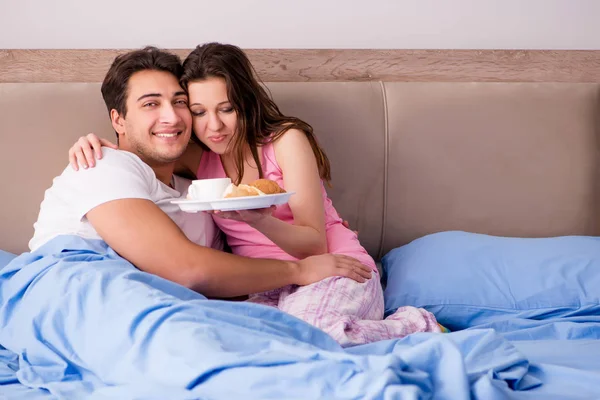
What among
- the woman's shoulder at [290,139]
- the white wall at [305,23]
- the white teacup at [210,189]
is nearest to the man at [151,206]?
the white teacup at [210,189]

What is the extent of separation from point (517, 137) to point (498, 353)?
1.22 meters

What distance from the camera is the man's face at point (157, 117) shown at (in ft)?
6.45

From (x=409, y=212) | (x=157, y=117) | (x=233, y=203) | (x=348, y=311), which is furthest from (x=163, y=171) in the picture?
(x=409, y=212)

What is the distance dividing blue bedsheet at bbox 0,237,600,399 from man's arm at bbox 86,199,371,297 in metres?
0.05

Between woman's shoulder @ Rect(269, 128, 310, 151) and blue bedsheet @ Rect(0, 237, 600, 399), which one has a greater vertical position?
woman's shoulder @ Rect(269, 128, 310, 151)

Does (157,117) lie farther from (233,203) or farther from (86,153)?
(233,203)

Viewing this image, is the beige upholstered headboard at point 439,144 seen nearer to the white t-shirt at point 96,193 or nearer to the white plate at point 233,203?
the white t-shirt at point 96,193

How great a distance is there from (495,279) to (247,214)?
0.72m

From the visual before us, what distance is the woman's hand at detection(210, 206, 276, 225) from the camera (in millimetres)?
1676

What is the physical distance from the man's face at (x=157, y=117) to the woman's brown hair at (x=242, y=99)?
0.08 metres

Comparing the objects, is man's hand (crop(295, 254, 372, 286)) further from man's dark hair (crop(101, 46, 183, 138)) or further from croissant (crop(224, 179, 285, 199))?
man's dark hair (crop(101, 46, 183, 138))

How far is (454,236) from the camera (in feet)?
7.07

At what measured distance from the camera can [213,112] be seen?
79.4 inches

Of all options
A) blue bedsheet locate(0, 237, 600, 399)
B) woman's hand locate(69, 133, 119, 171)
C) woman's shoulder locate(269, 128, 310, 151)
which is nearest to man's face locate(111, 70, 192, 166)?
woman's hand locate(69, 133, 119, 171)
